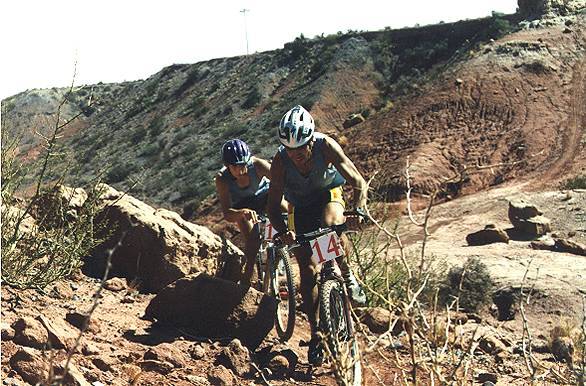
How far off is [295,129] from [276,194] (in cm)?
61

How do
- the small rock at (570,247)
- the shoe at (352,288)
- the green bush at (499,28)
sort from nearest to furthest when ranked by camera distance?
the shoe at (352,288)
the small rock at (570,247)
the green bush at (499,28)

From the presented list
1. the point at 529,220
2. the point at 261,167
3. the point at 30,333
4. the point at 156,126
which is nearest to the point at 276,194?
the point at 261,167

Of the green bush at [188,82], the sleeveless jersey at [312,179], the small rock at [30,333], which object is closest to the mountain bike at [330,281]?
the sleeveless jersey at [312,179]

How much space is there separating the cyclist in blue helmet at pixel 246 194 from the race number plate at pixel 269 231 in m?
0.09

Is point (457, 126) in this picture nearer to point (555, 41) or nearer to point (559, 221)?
point (555, 41)

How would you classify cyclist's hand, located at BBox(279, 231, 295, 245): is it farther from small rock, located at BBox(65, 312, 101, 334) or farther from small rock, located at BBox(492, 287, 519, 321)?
small rock, located at BBox(492, 287, 519, 321)

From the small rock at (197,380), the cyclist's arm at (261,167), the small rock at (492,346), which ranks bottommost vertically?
the small rock at (492,346)

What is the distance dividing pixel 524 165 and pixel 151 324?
2364 cm

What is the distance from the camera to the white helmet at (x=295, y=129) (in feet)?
18.1

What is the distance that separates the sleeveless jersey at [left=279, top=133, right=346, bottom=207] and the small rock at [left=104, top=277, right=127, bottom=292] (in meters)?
2.09

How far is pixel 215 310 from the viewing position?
20.2 feet

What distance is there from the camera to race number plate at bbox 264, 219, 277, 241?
256 inches

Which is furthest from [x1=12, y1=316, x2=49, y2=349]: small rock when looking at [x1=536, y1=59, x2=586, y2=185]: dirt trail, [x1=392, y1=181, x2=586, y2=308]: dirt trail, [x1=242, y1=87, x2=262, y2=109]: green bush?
[x1=242, y1=87, x2=262, y2=109]: green bush

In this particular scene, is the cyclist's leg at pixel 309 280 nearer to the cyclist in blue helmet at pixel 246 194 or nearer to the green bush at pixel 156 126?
the cyclist in blue helmet at pixel 246 194
